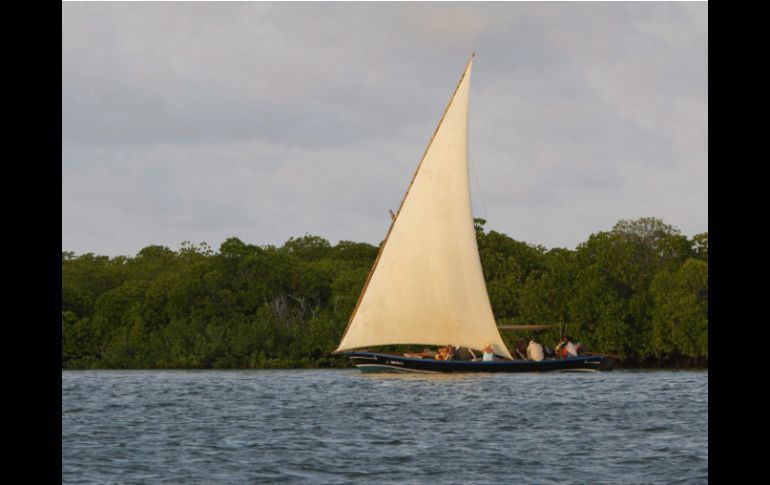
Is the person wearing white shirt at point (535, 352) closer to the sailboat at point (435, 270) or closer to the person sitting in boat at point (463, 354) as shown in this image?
the person sitting in boat at point (463, 354)

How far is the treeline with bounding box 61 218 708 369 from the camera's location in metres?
66.2

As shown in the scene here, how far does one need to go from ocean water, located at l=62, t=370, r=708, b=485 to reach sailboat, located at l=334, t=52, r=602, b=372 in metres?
7.64

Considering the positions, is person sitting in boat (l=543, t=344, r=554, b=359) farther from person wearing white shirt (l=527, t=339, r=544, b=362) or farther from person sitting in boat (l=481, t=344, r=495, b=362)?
person sitting in boat (l=481, t=344, r=495, b=362)

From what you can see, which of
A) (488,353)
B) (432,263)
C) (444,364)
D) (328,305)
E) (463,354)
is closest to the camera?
(432,263)

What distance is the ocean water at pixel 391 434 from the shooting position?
63.4 ft

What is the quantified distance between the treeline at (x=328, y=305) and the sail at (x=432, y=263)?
16331mm

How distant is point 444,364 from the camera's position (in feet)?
174

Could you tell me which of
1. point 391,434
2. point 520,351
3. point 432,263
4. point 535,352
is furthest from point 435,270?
point 391,434

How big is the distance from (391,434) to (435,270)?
1006 inches

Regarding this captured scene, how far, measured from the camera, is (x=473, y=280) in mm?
51719

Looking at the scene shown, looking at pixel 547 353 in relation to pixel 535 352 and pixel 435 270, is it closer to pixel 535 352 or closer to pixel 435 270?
pixel 535 352
